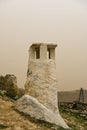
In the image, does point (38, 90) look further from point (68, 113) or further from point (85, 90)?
point (85, 90)

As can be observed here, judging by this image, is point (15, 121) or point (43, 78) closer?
point (15, 121)

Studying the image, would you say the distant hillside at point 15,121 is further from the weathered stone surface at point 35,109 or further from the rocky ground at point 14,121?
the weathered stone surface at point 35,109

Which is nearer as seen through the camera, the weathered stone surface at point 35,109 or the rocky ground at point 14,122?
the rocky ground at point 14,122

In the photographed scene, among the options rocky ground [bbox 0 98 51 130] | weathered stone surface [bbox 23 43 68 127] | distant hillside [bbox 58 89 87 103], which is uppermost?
weathered stone surface [bbox 23 43 68 127]

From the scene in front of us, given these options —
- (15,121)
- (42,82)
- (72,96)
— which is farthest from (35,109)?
(72,96)

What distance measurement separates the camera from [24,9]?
14.6m

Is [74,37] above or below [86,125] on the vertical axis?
above

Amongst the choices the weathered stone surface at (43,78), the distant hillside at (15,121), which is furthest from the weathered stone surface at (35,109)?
the weathered stone surface at (43,78)

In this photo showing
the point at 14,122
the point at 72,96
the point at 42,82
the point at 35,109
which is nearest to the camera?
the point at 14,122

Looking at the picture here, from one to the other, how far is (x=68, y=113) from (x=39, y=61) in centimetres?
366

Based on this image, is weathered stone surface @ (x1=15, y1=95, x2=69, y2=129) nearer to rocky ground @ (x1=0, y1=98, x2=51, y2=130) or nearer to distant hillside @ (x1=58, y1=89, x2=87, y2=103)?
rocky ground @ (x1=0, y1=98, x2=51, y2=130)

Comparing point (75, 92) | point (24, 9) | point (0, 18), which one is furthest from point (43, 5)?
point (75, 92)

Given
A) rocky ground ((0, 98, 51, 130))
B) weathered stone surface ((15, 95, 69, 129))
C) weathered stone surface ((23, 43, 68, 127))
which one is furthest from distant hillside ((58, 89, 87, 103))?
rocky ground ((0, 98, 51, 130))

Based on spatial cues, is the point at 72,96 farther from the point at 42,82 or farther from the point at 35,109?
the point at 35,109
